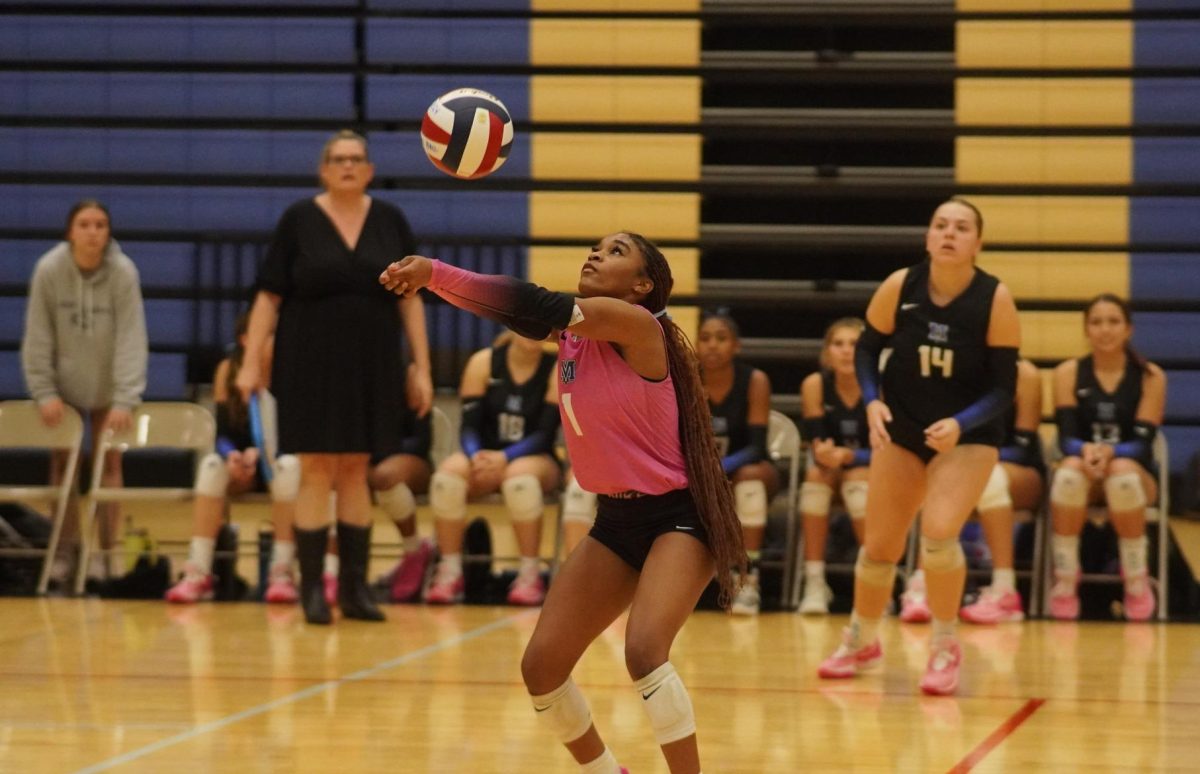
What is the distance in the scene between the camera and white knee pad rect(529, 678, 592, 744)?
3.75 meters

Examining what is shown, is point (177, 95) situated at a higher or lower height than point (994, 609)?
higher

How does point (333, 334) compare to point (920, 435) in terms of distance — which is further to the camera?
point (333, 334)

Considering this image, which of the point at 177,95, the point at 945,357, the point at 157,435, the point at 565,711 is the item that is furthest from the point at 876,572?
the point at 177,95

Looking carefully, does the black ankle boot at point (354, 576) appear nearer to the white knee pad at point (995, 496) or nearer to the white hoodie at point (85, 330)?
the white hoodie at point (85, 330)

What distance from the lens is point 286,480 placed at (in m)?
7.70

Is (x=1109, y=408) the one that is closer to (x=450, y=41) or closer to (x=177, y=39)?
(x=450, y=41)

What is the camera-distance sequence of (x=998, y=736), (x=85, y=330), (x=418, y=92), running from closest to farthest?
(x=998, y=736) < (x=85, y=330) < (x=418, y=92)

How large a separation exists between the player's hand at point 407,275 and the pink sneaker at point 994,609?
4.52m

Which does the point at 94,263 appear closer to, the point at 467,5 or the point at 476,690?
the point at 467,5

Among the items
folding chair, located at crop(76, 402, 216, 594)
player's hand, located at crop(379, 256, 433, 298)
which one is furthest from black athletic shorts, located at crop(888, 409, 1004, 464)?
folding chair, located at crop(76, 402, 216, 594)

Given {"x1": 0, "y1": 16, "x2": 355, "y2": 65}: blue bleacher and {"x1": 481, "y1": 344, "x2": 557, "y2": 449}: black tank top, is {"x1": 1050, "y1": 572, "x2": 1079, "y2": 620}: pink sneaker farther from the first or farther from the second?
{"x1": 0, "y1": 16, "x2": 355, "y2": 65}: blue bleacher

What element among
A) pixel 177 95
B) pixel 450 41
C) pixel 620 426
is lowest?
pixel 620 426

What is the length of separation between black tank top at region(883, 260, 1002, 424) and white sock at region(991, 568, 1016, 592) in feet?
6.49

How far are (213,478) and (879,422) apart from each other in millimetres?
3578
